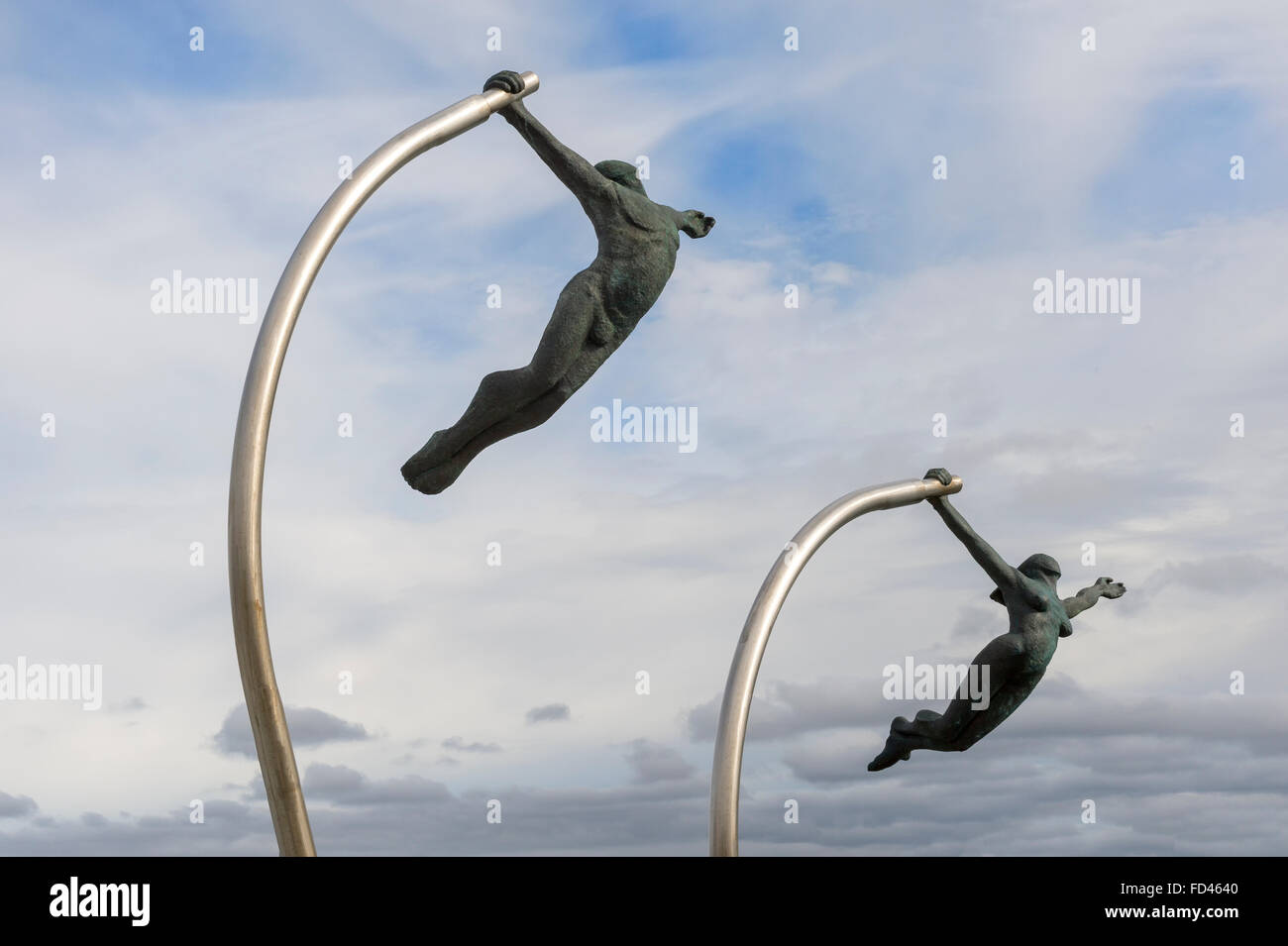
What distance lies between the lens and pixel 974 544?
52.0 ft

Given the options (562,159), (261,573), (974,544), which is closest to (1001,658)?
(974,544)

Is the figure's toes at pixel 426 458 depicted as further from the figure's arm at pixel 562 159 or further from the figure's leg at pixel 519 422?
the figure's arm at pixel 562 159

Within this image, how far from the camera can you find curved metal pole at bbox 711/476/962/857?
505 inches

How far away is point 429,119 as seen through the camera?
423 inches

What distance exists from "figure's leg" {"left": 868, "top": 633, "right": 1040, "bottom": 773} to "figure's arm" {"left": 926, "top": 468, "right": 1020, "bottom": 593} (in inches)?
24.5

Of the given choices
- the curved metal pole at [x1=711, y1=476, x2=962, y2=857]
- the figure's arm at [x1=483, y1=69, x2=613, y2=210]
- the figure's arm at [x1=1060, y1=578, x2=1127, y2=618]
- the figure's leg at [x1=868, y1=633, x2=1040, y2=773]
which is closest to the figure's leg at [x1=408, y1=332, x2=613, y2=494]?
the figure's arm at [x1=483, y1=69, x2=613, y2=210]

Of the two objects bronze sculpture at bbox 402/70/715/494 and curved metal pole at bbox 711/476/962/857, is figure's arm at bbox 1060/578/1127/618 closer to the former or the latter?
curved metal pole at bbox 711/476/962/857

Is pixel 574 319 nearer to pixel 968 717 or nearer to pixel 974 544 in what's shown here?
pixel 974 544

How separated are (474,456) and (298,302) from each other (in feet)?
8.48

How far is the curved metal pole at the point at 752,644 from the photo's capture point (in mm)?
12820
